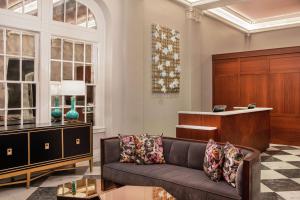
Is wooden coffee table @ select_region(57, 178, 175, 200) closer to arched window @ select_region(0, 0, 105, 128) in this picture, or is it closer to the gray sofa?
the gray sofa

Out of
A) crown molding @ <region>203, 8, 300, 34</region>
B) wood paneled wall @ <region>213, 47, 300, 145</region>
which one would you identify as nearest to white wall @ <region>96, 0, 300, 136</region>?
crown molding @ <region>203, 8, 300, 34</region>

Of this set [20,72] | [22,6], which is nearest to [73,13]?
[22,6]

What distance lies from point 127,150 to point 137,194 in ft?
3.36

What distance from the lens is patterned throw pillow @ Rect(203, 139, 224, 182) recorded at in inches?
104

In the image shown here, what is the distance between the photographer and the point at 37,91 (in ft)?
14.2

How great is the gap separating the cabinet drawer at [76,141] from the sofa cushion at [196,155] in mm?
1770

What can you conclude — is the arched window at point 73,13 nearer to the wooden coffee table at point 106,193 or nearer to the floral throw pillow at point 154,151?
the floral throw pillow at point 154,151

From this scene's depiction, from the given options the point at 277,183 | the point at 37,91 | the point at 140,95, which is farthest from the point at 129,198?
the point at 140,95

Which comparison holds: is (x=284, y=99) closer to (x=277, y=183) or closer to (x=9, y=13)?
(x=277, y=183)

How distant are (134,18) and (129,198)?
13.1ft

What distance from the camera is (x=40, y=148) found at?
3674 mm

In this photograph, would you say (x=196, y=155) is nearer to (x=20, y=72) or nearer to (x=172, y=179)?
(x=172, y=179)

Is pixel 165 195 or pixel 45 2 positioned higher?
pixel 45 2

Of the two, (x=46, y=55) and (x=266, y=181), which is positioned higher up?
(x=46, y=55)
